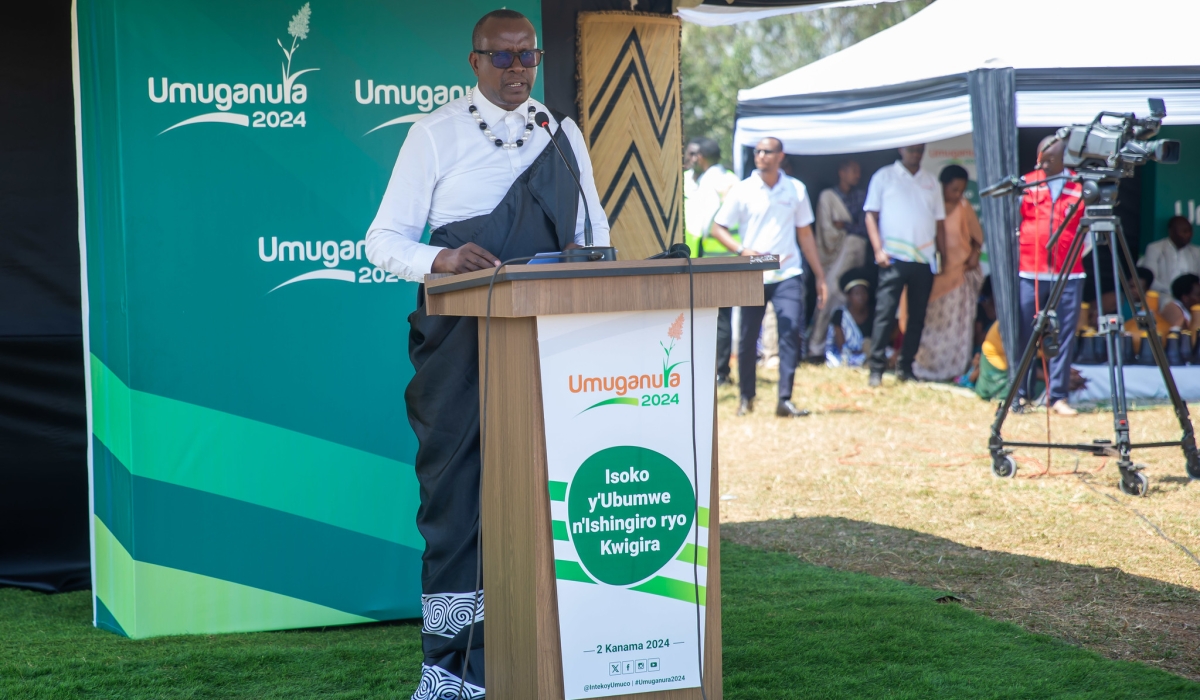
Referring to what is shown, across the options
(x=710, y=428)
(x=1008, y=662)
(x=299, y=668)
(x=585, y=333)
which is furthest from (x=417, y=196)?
(x=1008, y=662)

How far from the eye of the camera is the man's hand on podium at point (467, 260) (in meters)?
2.68

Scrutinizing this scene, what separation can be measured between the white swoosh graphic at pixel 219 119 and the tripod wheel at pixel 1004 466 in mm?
4726

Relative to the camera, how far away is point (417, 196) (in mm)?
Result: 2992

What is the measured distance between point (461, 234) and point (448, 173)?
19 centimetres

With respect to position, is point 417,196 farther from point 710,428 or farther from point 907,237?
→ point 907,237

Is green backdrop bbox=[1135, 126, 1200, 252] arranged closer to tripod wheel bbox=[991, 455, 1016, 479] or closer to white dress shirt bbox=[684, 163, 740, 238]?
white dress shirt bbox=[684, 163, 740, 238]

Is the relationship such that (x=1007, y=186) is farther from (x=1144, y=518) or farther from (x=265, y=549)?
(x=265, y=549)

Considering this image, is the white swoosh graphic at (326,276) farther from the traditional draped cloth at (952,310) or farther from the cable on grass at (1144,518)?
the traditional draped cloth at (952,310)

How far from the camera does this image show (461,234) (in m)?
2.95

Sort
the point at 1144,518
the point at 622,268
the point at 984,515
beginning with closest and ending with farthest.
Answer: the point at 622,268 → the point at 1144,518 → the point at 984,515

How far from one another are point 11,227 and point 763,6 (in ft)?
12.1

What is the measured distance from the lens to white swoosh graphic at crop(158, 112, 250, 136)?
3.71m

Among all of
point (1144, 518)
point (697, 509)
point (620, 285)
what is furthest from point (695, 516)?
point (1144, 518)

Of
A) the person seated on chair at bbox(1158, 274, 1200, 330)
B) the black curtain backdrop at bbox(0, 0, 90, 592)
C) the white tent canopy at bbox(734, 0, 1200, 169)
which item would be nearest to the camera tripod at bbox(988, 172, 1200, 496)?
the white tent canopy at bbox(734, 0, 1200, 169)
